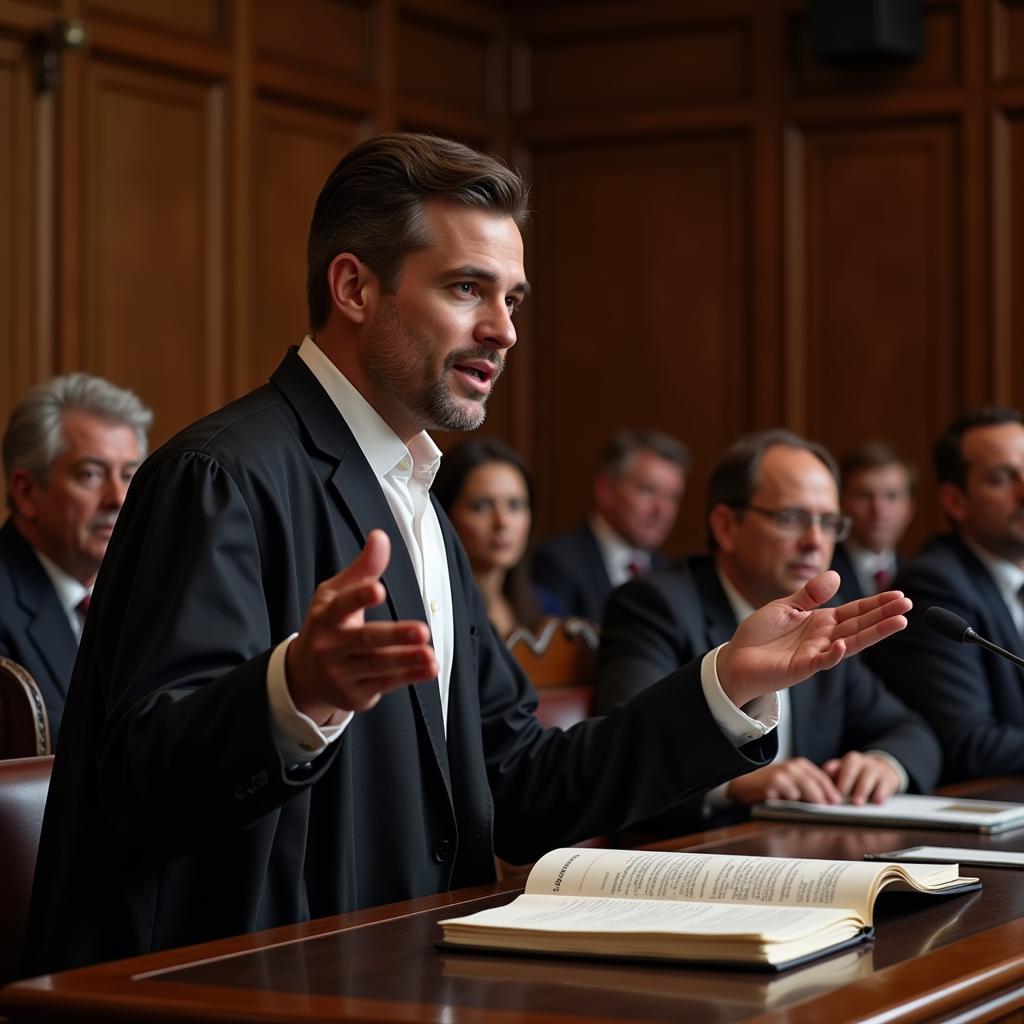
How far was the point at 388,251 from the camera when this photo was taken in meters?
2.45

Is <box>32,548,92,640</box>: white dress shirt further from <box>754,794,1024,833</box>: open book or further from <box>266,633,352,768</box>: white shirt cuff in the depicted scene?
<box>266,633,352,768</box>: white shirt cuff

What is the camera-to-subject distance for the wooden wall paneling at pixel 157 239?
6.38 meters

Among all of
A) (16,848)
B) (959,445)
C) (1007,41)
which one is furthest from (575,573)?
(16,848)

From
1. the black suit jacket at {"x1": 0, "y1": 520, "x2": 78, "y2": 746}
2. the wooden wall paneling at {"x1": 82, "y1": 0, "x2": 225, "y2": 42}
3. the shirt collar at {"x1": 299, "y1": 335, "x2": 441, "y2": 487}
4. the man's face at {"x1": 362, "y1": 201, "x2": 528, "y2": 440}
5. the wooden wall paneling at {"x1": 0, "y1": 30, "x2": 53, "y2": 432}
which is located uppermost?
the wooden wall paneling at {"x1": 82, "y1": 0, "x2": 225, "y2": 42}

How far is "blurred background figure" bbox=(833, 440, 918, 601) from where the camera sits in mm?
7363

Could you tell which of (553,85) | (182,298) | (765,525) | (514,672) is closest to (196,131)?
(182,298)

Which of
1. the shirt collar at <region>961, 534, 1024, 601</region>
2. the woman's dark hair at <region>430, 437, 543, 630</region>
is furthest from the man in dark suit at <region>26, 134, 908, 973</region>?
the woman's dark hair at <region>430, 437, 543, 630</region>

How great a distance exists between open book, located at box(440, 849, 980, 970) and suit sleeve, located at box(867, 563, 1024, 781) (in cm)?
210

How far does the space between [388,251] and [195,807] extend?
91 cm

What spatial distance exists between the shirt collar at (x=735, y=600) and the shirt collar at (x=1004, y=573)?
3.11ft

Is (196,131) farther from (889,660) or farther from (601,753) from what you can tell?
(601,753)

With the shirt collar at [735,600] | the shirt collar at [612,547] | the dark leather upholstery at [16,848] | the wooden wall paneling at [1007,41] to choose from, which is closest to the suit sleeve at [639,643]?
the shirt collar at [735,600]

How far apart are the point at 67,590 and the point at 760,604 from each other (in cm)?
163

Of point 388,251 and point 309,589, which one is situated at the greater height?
point 388,251
